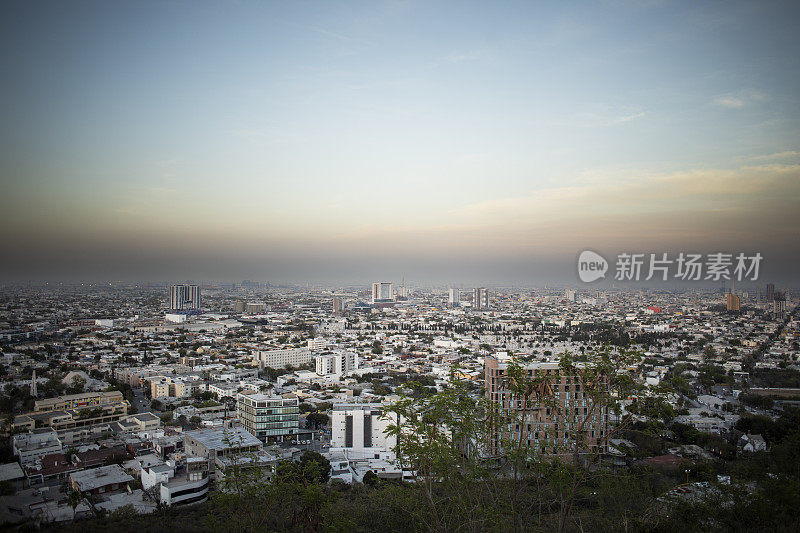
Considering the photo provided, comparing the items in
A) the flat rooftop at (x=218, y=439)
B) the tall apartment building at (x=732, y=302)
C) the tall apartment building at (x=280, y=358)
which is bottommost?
the tall apartment building at (x=280, y=358)

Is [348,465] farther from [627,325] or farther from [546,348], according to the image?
[627,325]

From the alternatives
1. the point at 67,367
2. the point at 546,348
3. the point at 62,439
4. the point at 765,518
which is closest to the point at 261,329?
the point at 67,367

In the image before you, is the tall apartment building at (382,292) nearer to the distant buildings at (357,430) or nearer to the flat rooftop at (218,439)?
the distant buildings at (357,430)

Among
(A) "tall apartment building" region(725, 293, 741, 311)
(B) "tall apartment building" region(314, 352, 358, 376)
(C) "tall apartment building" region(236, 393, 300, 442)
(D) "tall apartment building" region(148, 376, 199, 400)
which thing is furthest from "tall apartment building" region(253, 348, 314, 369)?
(A) "tall apartment building" region(725, 293, 741, 311)

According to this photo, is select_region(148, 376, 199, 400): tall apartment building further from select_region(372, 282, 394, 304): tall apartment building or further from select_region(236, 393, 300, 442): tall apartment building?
select_region(372, 282, 394, 304): tall apartment building

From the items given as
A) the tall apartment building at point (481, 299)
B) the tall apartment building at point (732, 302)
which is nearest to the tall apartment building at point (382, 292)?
the tall apartment building at point (481, 299)
